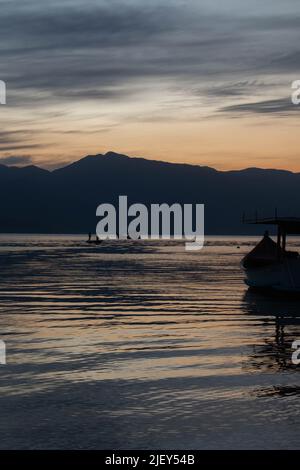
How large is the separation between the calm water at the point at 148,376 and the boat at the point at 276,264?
487 cm

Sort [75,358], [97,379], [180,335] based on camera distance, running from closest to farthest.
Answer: [97,379]
[75,358]
[180,335]

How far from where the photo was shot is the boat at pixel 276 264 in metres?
50.6

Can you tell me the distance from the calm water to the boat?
487cm

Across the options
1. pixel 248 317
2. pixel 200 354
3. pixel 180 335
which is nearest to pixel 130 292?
pixel 248 317

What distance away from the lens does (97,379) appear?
72.4ft

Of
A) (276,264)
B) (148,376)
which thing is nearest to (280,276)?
(276,264)

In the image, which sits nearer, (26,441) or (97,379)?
(26,441)

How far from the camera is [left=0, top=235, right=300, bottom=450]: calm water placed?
648 inches

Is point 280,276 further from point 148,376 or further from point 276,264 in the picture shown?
point 148,376

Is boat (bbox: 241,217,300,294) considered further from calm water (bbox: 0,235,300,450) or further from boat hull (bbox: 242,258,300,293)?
calm water (bbox: 0,235,300,450)

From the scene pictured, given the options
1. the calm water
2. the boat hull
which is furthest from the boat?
the calm water

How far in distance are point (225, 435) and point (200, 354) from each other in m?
10.7

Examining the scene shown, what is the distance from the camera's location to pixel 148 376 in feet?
→ 74.5
